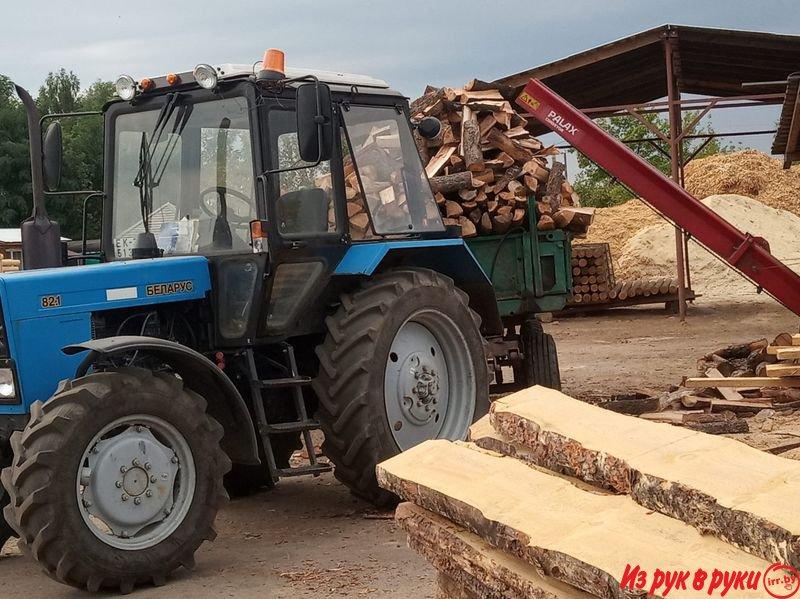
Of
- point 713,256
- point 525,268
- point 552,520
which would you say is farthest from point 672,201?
point 713,256

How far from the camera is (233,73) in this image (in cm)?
635

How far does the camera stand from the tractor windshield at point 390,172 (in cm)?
686

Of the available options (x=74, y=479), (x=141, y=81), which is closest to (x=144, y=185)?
(x=141, y=81)

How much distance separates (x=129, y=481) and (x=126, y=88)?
8.36 feet

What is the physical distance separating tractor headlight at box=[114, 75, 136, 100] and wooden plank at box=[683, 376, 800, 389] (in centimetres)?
541

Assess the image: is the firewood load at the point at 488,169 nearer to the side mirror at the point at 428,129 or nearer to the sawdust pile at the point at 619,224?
the side mirror at the point at 428,129

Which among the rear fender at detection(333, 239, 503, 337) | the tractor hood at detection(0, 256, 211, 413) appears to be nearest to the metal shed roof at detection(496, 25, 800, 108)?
the rear fender at detection(333, 239, 503, 337)

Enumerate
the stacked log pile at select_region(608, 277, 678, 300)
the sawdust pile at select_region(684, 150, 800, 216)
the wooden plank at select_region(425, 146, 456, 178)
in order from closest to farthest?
the wooden plank at select_region(425, 146, 456, 178)
the stacked log pile at select_region(608, 277, 678, 300)
the sawdust pile at select_region(684, 150, 800, 216)

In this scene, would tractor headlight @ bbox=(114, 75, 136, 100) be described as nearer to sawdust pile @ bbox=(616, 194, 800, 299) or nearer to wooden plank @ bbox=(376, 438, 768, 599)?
wooden plank @ bbox=(376, 438, 768, 599)

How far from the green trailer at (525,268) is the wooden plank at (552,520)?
4.55 meters

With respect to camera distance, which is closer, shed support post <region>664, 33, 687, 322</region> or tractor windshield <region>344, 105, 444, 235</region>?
tractor windshield <region>344, 105, 444, 235</region>

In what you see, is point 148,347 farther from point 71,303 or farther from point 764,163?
point 764,163

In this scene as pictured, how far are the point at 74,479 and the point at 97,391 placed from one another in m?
0.41

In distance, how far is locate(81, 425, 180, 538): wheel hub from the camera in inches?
203
